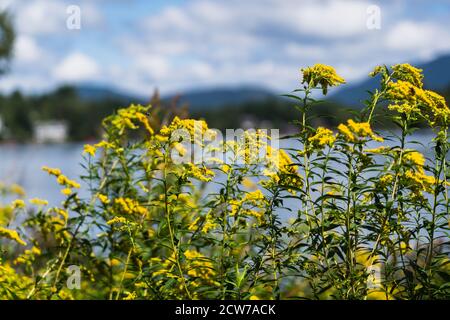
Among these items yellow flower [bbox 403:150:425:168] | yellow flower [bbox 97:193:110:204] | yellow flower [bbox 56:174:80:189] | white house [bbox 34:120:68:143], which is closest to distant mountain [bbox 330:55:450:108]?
yellow flower [bbox 403:150:425:168]

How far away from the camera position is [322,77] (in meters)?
3.09

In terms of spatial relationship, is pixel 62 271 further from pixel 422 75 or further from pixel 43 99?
pixel 43 99

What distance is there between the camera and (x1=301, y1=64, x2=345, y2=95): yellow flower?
3.07 m

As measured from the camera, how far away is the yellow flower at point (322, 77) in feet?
10.1

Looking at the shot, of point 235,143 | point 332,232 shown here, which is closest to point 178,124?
point 235,143

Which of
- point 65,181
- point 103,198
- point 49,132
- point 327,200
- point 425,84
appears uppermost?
point 49,132

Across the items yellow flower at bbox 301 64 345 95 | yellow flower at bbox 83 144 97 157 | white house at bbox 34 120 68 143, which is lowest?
yellow flower at bbox 83 144 97 157

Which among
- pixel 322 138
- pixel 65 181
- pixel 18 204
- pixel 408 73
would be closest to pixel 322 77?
pixel 322 138

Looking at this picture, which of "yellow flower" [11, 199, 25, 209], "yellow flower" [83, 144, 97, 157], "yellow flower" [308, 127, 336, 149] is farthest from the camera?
"yellow flower" [11, 199, 25, 209]

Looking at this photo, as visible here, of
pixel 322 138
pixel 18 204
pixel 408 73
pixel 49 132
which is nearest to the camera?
pixel 322 138

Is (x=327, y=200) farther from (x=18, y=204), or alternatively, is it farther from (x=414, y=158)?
(x=18, y=204)

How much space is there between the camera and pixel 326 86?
3.13 metres

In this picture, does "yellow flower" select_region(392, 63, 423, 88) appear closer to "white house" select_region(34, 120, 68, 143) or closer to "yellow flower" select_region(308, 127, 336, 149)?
"yellow flower" select_region(308, 127, 336, 149)
